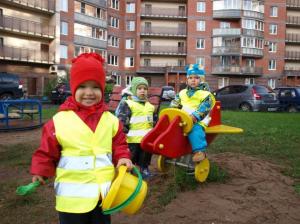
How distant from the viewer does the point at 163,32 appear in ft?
164

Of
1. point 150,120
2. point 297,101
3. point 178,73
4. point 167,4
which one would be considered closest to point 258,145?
point 150,120

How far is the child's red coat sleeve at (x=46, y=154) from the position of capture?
251 cm

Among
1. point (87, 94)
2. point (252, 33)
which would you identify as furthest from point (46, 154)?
point (252, 33)

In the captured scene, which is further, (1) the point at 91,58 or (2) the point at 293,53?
(2) the point at 293,53

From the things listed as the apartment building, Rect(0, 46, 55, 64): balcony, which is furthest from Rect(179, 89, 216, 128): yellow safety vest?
Rect(0, 46, 55, 64): balcony

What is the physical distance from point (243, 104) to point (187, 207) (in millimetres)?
16303

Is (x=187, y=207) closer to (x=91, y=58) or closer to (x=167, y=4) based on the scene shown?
(x=91, y=58)

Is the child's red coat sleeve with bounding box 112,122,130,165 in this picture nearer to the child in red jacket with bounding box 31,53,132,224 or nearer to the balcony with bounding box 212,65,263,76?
the child in red jacket with bounding box 31,53,132,224

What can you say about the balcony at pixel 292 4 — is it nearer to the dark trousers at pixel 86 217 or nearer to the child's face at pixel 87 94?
the child's face at pixel 87 94

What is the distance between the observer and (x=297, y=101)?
20.0 m

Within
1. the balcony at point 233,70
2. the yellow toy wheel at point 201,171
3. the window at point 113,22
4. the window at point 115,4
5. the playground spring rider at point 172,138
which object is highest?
the window at point 115,4

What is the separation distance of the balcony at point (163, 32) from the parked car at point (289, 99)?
3116cm

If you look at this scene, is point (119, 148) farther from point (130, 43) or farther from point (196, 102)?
point (130, 43)

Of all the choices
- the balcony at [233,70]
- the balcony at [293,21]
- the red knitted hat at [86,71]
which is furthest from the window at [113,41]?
the red knitted hat at [86,71]
